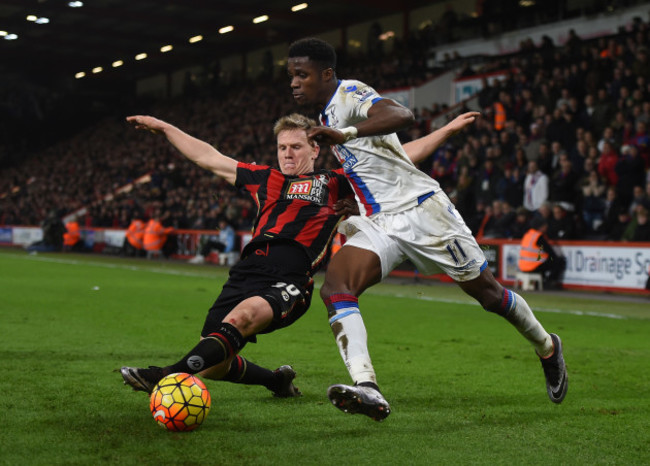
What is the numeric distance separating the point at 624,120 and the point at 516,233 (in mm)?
3210

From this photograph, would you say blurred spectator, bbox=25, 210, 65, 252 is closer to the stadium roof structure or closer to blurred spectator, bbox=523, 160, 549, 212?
the stadium roof structure

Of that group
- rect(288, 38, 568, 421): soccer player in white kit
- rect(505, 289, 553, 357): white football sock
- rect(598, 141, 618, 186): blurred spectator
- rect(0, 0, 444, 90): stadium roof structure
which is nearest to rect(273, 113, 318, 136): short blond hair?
rect(288, 38, 568, 421): soccer player in white kit

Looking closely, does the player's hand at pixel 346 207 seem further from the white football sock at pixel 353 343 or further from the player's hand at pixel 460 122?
the player's hand at pixel 460 122

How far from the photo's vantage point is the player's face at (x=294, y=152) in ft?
16.8

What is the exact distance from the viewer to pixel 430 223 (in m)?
4.91

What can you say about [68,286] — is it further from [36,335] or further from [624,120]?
[624,120]

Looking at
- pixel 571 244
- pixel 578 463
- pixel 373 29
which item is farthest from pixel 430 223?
pixel 373 29

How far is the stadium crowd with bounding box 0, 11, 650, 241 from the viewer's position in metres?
16.1

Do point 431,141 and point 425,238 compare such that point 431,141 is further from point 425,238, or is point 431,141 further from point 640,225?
point 640,225

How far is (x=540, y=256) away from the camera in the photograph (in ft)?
50.0

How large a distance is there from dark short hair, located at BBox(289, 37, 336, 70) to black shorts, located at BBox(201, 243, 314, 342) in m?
1.08

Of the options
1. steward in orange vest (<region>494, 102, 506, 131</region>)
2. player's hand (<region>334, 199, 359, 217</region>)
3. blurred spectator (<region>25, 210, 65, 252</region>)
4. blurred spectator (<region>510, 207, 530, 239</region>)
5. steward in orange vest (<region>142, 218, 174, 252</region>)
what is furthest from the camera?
blurred spectator (<region>25, 210, 65, 252</region>)

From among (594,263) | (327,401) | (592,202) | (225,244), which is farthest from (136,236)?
(327,401)

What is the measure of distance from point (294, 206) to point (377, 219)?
1.68 ft
